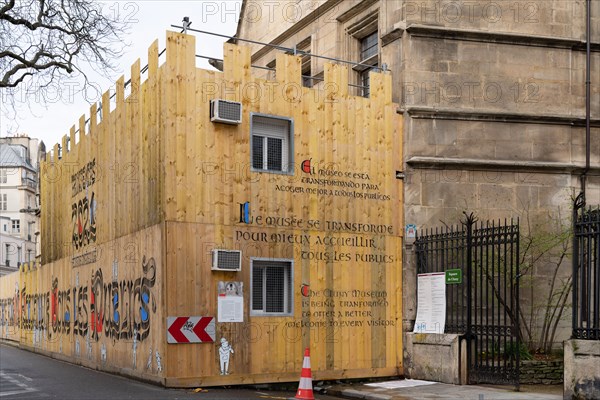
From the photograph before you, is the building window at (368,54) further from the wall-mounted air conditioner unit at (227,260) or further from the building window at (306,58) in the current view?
the wall-mounted air conditioner unit at (227,260)

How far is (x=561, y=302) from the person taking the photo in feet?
59.1

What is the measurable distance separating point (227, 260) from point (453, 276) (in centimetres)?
441

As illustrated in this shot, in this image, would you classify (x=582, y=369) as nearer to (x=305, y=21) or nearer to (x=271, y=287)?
(x=271, y=287)

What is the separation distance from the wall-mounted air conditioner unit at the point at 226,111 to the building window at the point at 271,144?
0.53m

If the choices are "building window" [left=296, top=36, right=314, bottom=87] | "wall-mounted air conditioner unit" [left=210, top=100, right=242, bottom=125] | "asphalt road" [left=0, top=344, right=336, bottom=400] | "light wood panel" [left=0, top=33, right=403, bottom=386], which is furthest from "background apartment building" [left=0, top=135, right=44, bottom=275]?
"wall-mounted air conditioner unit" [left=210, top=100, right=242, bottom=125]

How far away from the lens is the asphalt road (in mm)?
13641

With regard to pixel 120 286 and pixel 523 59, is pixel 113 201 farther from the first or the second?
pixel 523 59

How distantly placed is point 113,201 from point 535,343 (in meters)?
9.73

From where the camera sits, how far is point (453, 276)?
53.5 ft

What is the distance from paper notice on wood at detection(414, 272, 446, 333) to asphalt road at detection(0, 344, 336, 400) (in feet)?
9.32

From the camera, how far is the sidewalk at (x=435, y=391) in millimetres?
14133

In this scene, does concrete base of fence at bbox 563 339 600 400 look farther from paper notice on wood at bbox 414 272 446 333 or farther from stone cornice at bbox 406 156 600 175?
stone cornice at bbox 406 156 600 175

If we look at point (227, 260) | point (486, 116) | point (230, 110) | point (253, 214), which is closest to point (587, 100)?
point (486, 116)

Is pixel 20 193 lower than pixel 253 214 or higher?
higher
